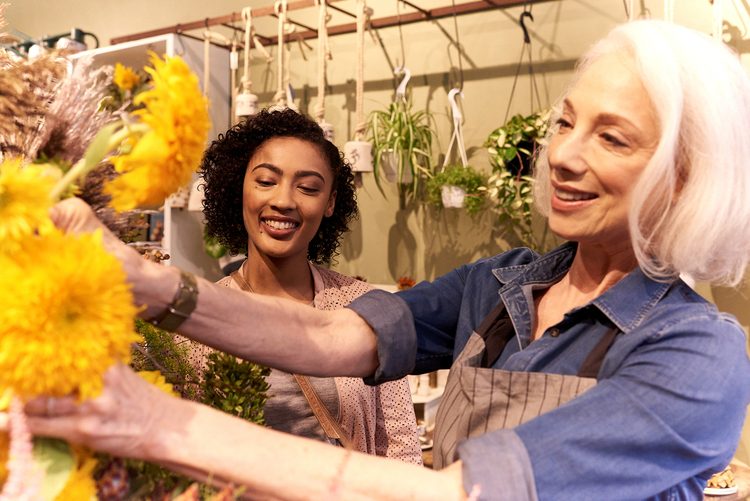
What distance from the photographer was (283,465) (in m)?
0.65

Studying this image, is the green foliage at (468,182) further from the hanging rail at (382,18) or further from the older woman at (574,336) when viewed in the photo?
the older woman at (574,336)

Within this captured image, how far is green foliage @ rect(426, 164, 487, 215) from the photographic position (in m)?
2.81

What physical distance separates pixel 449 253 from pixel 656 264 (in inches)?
85.8

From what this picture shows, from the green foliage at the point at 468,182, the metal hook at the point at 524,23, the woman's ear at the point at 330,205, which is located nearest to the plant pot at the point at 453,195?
the green foliage at the point at 468,182

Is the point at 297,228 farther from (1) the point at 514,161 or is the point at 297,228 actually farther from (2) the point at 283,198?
(1) the point at 514,161

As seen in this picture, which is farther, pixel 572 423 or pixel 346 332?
pixel 346 332

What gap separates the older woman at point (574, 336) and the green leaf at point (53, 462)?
0.03 m

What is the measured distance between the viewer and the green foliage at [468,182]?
9.23ft

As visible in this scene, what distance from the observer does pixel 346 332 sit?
102 cm

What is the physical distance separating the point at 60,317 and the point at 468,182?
7.89ft

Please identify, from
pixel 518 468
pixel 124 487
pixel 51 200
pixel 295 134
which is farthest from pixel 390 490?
pixel 295 134

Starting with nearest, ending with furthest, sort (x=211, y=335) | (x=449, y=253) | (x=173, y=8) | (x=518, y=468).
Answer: (x=518, y=468) → (x=211, y=335) → (x=449, y=253) → (x=173, y=8)

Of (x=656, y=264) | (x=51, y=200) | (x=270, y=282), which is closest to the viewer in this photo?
(x=51, y=200)

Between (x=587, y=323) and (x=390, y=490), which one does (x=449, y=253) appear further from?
(x=390, y=490)
